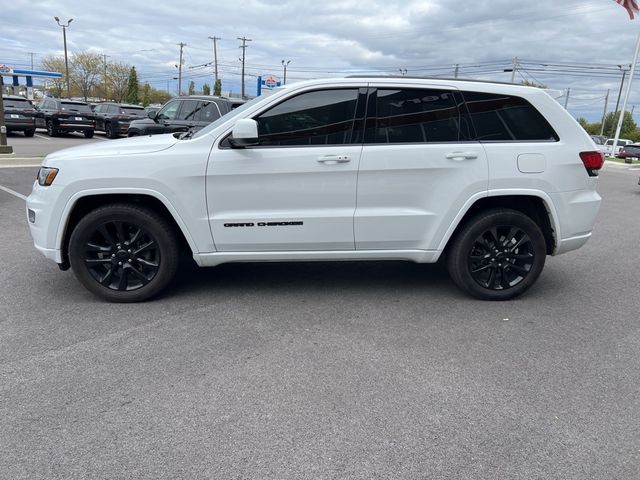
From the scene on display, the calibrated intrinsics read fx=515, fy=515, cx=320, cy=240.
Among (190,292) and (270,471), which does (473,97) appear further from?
(270,471)

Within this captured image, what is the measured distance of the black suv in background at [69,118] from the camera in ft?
74.5

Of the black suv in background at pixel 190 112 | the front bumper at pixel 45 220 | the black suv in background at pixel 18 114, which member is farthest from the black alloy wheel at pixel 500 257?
the black suv in background at pixel 18 114

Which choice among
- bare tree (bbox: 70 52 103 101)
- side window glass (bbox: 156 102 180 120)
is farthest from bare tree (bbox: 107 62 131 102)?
side window glass (bbox: 156 102 180 120)

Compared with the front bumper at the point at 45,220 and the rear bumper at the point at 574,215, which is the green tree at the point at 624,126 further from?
the front bumper at the point at 45,220

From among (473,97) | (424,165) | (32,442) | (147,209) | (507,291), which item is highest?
(473,97)

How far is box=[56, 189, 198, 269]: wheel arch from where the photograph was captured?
416 centimetres

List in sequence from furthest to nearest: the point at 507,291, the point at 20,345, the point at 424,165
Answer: the point at 507,291 → the point at 424,165 → the point at 20,345

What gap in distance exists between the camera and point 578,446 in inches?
105

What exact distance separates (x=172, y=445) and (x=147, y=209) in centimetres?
223

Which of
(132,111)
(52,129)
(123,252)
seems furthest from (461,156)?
(52,129)

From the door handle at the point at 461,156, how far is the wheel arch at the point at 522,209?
350 millimetres

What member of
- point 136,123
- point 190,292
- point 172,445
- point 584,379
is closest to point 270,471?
point 172,445

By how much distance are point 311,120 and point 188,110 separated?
9.26 meters

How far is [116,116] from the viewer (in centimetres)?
2292
